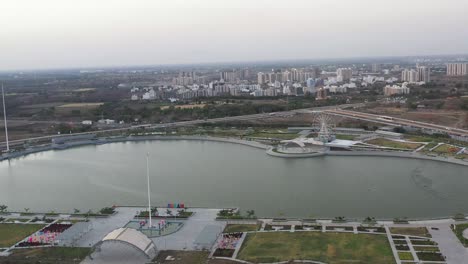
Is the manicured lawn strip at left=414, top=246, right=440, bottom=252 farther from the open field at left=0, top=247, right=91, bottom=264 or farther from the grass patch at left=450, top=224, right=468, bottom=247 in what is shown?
the open field at left=0, top=247, right=91, bottom=264

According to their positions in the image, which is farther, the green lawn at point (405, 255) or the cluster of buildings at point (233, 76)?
the cluster of buildings at point (233, 76)

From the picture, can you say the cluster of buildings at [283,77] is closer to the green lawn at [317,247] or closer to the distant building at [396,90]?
the distant building at [396,90]

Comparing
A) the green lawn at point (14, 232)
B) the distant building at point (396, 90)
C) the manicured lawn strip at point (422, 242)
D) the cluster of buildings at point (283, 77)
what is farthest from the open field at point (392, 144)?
the cluster of buildings at point (283, 77)

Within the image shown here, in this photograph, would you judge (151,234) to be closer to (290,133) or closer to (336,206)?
(336,206)

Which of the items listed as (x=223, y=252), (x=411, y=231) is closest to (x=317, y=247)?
(x=223, y=252)

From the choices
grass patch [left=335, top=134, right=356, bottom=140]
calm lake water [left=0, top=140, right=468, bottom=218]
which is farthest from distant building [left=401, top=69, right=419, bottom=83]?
calm lake water [left=0, top=140, right=468, bottom=218]

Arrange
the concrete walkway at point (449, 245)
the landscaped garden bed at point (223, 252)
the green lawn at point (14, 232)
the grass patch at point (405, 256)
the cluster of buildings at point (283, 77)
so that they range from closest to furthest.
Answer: the concrete walkway at point (449, 245) → the grass patch at point (405, 256) → the landscaped garden bed at point (223, 252) → the green lawn at point (14, 232) → the cluster of buildings at point (283, 77)
